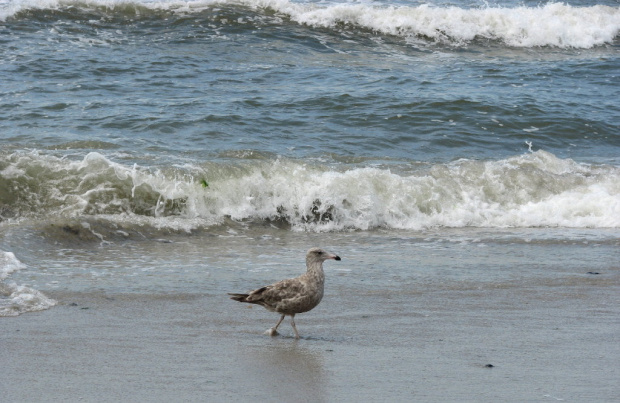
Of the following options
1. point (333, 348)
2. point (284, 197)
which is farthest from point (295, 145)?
point (333, 348)

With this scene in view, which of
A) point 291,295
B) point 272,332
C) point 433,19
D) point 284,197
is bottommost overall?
point 284,197

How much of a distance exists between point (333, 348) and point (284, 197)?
474cm

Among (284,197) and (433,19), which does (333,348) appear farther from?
(433,19)

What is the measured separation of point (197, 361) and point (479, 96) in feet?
→ 35.5

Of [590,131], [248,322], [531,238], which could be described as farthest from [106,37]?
[248,322]

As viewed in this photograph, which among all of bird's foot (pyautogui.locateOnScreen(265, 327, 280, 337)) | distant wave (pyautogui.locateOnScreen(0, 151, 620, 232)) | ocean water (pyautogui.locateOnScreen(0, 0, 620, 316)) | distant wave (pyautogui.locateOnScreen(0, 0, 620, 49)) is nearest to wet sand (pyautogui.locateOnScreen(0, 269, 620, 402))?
bird's foot (pyautogui.locateOnScreen(265, 327, 280, 337))

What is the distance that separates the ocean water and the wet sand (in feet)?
1.54

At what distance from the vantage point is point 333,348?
16.1 ft

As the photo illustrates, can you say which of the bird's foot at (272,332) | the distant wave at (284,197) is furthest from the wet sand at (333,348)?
the distant wave at (284,197)

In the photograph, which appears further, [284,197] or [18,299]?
[284,197]

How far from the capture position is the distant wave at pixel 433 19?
59.1ft

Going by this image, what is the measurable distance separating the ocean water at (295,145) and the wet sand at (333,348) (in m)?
0.47

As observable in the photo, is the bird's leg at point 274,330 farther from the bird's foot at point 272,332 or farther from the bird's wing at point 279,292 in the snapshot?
the bird's wing at point 279,292

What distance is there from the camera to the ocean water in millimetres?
7523
